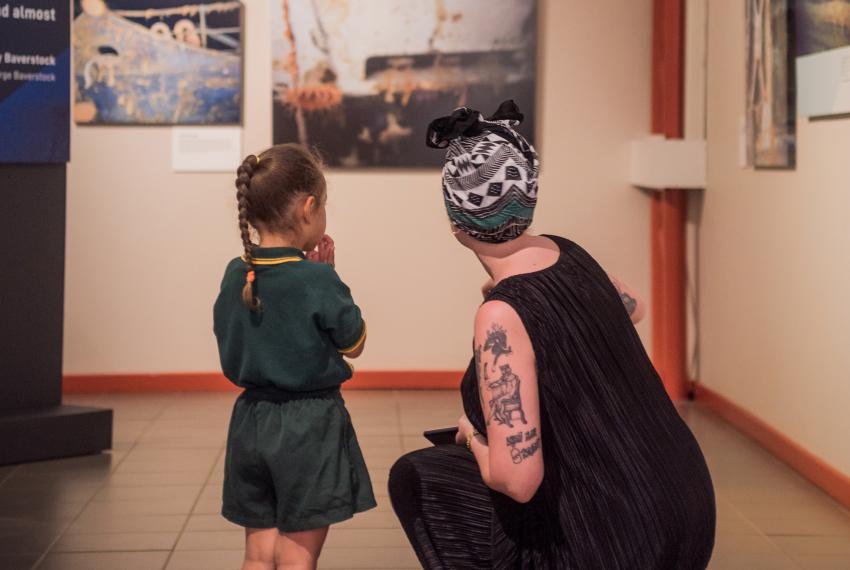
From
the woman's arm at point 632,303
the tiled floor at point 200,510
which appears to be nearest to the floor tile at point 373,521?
the tiled floor at point 200,510

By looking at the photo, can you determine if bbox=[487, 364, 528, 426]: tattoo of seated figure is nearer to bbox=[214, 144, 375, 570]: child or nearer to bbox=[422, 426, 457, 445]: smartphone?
bbox=[422, 426, 457, 445]: smartphone

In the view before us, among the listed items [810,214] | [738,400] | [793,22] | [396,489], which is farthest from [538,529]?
[738,400]

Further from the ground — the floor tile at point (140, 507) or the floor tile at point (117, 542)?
the floor tile at point (140, 507)

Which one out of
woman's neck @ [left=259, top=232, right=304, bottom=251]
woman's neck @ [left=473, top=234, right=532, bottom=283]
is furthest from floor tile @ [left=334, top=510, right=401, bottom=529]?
woman's neck @ [left=473, top=234, right=532, bottom=283]

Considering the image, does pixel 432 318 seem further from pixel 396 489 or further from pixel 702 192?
pixel 396 489

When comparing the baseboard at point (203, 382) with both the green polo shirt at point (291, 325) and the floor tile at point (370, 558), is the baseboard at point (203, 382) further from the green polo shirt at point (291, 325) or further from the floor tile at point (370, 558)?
the green polo shirt at point (291, 325)

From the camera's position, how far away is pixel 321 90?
6.45 metres

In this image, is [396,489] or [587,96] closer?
[396,489]

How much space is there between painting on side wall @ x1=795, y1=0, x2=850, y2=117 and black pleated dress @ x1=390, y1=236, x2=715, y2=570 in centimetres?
239

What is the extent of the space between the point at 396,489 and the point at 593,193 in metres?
4.33

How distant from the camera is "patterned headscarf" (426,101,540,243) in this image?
2.13 meters

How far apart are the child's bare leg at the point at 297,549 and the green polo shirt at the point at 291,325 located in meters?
0.33

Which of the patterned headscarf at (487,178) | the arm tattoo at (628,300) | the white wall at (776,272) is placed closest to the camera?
the patterned headscarf at (487,178)

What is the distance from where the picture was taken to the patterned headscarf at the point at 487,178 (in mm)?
2127
